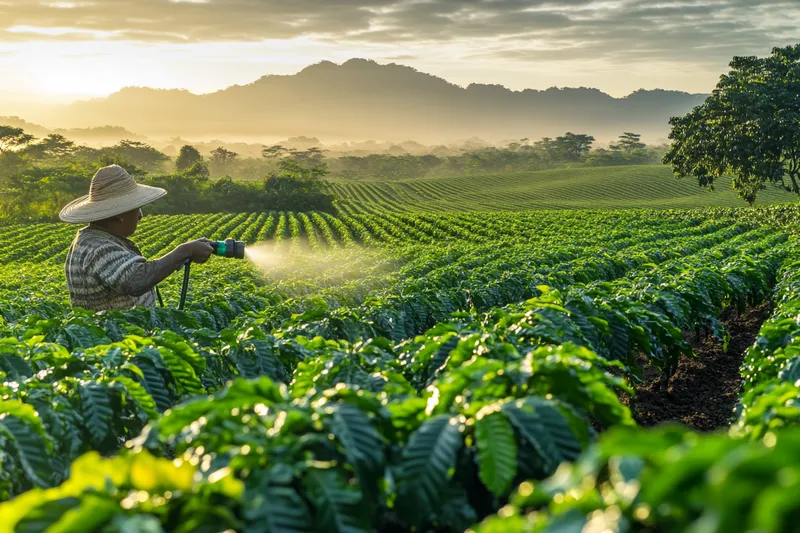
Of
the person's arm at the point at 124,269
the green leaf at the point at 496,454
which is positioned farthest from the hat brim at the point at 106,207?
the green leaf at the point at 496,454

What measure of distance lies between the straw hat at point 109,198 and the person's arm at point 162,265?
550mm

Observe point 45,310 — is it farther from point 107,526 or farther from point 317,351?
point 107,526

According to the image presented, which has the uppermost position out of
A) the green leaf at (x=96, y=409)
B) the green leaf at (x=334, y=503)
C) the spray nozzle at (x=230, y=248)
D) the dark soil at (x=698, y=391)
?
the spray nozzle at (x=230, y=248)

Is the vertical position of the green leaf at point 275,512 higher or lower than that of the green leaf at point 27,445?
higher

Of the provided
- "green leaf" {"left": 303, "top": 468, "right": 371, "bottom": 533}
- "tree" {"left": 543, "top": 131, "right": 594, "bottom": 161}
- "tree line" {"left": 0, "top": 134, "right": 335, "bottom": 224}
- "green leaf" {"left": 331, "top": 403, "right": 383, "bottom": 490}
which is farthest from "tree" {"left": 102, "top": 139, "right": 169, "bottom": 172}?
"green leaf" {"left": 303, "top": 468, "right": 371, "bottom": 533}

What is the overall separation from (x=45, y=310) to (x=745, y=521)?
888cm

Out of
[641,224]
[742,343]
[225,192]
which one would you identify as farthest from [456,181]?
[742,343]

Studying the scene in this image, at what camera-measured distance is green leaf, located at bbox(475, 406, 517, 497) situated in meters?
1.95

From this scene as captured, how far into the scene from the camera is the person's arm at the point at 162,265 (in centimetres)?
527

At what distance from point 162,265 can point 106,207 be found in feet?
2.66

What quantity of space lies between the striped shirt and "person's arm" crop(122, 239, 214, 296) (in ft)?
0.03

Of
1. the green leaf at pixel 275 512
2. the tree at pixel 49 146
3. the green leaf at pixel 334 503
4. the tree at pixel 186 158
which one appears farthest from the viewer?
the tree at pixel 186 158

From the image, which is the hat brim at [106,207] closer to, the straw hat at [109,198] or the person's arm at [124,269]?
the straw hat at [109,198]

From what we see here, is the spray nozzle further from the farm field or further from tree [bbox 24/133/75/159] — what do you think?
tree [bbox 24/133/75/159]
